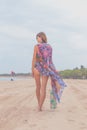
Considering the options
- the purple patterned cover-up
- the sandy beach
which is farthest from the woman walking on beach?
the sandy beach

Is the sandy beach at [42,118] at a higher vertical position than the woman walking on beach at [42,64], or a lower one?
lower

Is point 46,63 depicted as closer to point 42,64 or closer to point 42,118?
point 42,64

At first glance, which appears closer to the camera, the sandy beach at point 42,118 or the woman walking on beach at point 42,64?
the sandy beach at point 42,118

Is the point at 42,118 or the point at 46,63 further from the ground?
the point at 46,63

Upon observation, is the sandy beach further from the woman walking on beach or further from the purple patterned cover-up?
the purple patterned cover-up

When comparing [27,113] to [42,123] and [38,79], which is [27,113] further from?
[42,123]

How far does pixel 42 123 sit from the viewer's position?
8.27m

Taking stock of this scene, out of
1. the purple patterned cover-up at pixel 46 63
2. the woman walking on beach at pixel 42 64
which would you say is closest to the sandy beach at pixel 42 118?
the woman walking on beach at pixel 42 64

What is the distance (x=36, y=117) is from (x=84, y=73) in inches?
2969

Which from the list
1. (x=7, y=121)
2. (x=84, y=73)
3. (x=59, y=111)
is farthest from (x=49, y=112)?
(x=84, y=73)

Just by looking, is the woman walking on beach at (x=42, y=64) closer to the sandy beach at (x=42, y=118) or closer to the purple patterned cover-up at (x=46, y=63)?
the purple patterned cover-up at (x=46, y=63)

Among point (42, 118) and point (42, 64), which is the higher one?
point (42, 64)

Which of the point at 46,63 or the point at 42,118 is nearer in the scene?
the point at 42,118

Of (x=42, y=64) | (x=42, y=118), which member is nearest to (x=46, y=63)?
(x=42, y=64)
